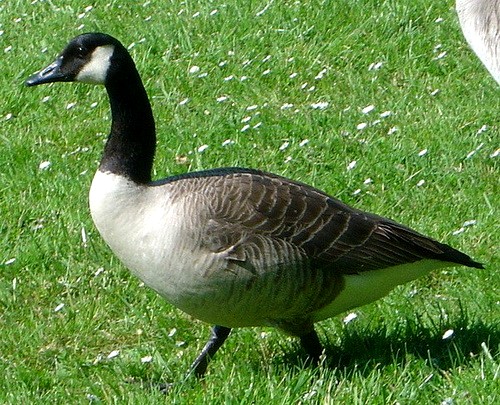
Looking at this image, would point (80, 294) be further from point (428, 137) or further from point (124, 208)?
point (428, 137)

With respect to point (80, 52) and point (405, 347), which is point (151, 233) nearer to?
point (80, 52)

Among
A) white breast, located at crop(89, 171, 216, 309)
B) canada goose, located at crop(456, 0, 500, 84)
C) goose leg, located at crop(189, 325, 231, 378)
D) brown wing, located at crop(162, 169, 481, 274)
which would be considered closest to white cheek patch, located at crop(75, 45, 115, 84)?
white breast, located at crop(89, 171, 216, 309)

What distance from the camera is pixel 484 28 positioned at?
660 centimetres

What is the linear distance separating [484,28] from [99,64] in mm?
2832

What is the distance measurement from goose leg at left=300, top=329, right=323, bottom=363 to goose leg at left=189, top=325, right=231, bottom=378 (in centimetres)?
36

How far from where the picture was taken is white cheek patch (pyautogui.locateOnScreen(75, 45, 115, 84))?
15.6 feet

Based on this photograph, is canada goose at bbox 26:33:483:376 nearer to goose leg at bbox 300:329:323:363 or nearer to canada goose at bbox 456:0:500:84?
goose leg at bbox 300:329:323:363

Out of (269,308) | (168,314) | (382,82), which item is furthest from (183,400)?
(382,82)

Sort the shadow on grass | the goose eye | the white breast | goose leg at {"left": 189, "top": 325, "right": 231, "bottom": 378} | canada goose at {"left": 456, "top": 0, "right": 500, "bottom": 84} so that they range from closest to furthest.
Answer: the white breast
the shadow on grass
goose leg at {"left": 189, "top": 325, "right": 231, "bottom": 378}
the goose eye
canada goose at {"left": 456, "top": 0, "right": 500, "bottom": 84}

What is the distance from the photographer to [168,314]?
5.37 m

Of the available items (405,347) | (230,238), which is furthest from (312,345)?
(230,238)

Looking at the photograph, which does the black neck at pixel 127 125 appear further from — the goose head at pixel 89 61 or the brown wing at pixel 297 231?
the brown wing at pixel 297 231

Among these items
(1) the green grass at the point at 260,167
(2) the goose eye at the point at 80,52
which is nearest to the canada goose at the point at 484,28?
(1) the green grass at the point at 260,167

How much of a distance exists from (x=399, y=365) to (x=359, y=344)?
1.20 feet
